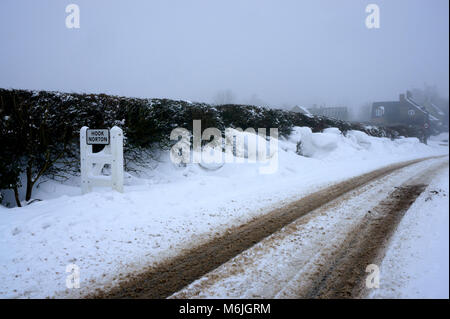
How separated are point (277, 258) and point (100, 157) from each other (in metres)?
4.40

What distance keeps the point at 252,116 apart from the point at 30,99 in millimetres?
8642

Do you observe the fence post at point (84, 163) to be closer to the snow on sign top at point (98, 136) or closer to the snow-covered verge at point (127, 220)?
the snow on sign top at point (98, 136)

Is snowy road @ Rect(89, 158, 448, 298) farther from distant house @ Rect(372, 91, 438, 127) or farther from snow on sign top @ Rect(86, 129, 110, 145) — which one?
snow on sign top @ Rect(86, 129, 110, 145)

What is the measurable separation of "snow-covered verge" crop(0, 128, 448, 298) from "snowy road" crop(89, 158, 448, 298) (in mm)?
357

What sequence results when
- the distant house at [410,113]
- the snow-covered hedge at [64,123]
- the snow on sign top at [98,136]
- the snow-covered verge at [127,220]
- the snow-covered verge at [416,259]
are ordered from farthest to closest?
the snow on sign top at [98,136], the snow-covered hedge at [64,123], the distant house at [410,113], the snow-covered verge at [127,220], the snow-covered verge at [416,259]

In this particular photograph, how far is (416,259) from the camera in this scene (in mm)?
2928

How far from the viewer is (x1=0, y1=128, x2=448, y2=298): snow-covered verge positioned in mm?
2834

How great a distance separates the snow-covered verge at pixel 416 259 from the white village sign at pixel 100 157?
503 centimetres

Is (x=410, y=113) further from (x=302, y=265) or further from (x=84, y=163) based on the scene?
(x=84, y=163)

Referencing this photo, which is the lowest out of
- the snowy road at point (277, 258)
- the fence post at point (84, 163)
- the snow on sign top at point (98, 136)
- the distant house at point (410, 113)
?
the snowy road at point (277, 258)

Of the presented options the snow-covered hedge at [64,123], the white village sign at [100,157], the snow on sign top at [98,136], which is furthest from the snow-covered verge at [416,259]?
the snow-covered hedge at [64,123]

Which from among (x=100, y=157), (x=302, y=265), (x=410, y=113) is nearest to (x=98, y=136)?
(x=100, y=157)

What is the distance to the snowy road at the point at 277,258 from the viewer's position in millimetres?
2516

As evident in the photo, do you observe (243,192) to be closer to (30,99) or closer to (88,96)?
(88,96)
